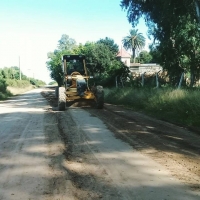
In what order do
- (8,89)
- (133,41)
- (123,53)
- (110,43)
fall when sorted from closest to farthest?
(8,89) < (110,43) < (123,53) < (133,41)

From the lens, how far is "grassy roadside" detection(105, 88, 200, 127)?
1080cm

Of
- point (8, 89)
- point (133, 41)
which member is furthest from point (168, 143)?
point (133, 41)

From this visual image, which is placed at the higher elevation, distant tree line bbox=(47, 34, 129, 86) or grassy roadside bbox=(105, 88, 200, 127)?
distant tree line bbox=(47, 34, 129, 86)

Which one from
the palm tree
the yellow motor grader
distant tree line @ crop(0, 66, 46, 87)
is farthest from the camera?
the palm tree

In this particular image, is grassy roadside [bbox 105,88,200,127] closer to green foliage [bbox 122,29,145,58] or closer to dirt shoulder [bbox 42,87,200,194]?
dirt shoulder [bbox 42,87,200,194]

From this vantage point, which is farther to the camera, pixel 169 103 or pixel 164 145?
pixel 169 103

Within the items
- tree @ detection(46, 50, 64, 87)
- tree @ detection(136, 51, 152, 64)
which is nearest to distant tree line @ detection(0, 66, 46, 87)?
tree @ detection(46, 50, 64, 87)

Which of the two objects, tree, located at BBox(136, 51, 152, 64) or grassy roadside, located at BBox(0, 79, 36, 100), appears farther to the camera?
tree, located at BBox(136, 51, 152, 64)

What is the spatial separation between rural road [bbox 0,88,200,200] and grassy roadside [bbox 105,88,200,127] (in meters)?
3.03

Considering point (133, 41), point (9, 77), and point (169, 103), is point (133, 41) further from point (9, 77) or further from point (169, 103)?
point (169, 103)

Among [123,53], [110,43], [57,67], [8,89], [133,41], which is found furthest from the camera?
[133,41]

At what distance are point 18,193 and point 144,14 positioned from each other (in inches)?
695

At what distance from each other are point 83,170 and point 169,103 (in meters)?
8.98

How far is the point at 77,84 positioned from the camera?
16.2m
